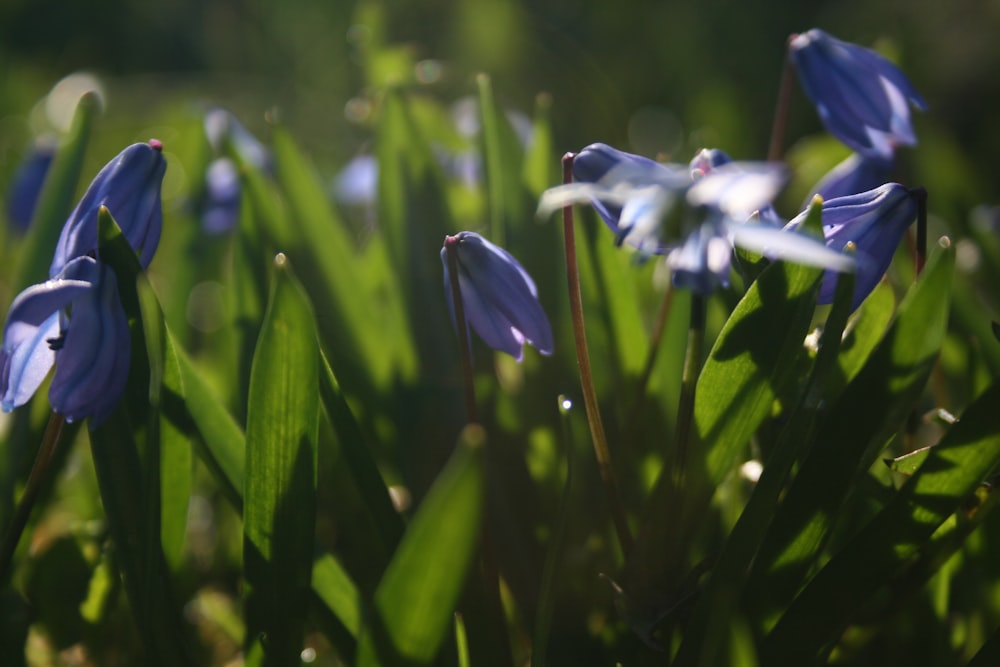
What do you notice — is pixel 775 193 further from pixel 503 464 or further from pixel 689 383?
pixel 503 464

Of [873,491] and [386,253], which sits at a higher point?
[386,253]

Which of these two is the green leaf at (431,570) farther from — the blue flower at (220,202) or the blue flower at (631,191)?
the blue flower at (220,202)

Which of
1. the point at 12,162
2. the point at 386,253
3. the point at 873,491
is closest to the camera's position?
the point at 873,491

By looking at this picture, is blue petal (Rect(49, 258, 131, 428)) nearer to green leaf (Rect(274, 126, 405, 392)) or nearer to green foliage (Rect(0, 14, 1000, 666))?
green foliage (Rect(0, 14, 1000, 666))

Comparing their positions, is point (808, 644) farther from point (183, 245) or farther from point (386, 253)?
point (183, 245)

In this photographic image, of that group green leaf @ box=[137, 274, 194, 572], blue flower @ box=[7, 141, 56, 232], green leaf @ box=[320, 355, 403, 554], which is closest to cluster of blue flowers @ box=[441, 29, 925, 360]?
green leaf @ box=[320, 355, 403, 554]

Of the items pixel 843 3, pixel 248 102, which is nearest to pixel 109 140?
pixel 248 102
